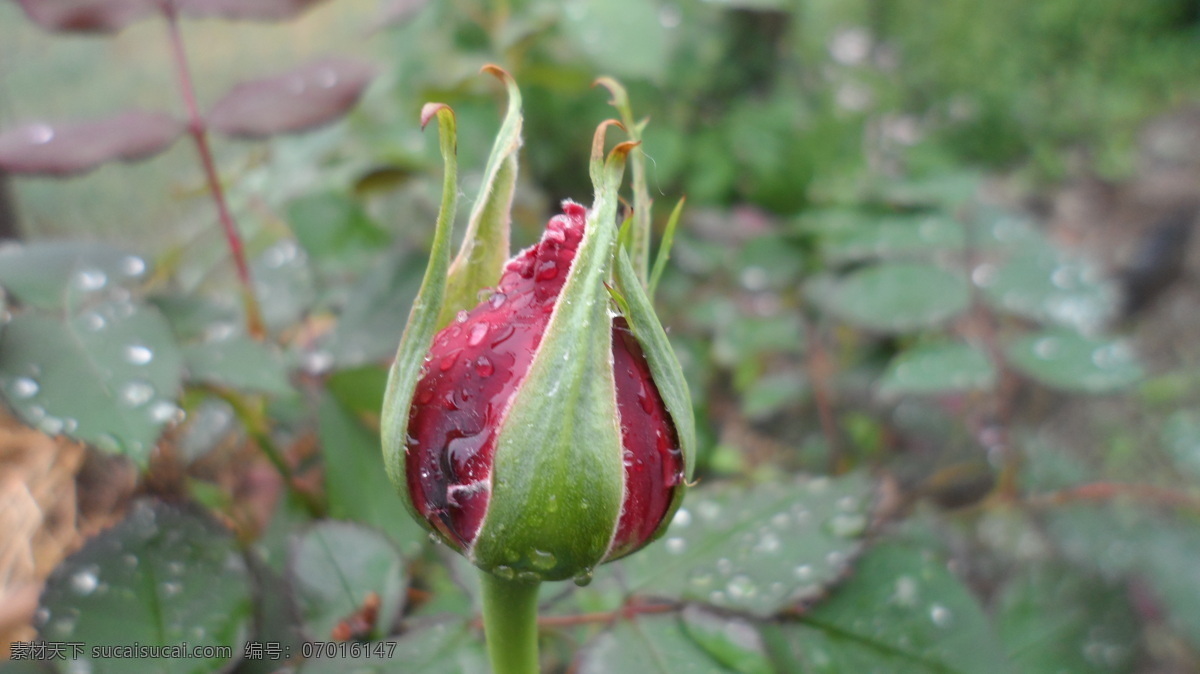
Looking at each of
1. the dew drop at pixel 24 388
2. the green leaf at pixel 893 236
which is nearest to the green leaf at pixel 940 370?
the green leaf at pixel 893 236

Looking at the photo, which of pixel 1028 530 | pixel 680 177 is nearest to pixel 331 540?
pixel 1028 530

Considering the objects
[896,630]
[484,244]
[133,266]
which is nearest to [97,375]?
[133,266]

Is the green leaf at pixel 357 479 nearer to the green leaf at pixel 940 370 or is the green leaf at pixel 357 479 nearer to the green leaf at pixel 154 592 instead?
the green leaf at pixel 154 592

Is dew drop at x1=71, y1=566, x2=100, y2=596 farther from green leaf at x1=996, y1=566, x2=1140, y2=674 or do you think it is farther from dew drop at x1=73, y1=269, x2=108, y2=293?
green leaf at x1=996, y1=566, x2=1140, y2=674

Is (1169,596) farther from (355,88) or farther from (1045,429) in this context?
(355,88)

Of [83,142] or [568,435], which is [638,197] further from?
[83,142]

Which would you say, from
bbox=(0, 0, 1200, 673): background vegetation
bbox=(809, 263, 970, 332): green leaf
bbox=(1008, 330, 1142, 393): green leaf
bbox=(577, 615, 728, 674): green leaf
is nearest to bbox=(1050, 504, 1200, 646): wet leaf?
bbox=(0, 0, 1200, 673): background vegetation
